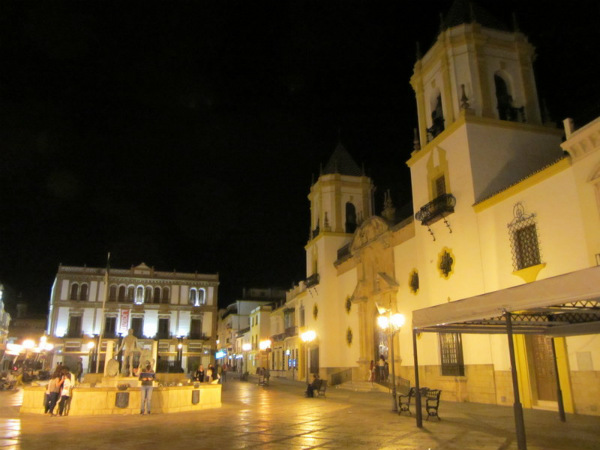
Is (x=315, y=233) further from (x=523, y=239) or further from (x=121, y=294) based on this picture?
(x=121, y=294)

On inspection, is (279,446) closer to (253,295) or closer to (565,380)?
(565,380)

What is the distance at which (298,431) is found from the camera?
37.3 ft

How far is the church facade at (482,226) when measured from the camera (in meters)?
14.2

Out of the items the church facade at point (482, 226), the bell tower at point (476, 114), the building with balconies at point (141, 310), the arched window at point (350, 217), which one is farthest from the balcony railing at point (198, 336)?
the bell tower at point (476, 114)

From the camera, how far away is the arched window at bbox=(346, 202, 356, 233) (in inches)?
1403

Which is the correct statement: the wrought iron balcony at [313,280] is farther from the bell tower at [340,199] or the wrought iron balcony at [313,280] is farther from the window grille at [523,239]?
the window grille at [523,239]

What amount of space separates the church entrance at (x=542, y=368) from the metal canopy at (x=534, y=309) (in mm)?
3598

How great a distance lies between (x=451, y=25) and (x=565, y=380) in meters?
16.0

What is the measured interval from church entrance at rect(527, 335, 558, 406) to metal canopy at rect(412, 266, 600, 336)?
360cm

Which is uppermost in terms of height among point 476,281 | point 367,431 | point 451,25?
point 451,25

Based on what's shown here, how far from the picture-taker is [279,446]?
9.34 metres

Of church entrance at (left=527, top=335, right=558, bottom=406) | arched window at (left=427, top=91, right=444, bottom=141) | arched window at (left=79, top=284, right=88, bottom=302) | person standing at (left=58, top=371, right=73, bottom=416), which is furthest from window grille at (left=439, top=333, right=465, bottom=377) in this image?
arched window at (left=79, top=284, right=88, bottom=302)

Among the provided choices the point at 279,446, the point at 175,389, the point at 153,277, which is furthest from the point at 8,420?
the point at 153,277

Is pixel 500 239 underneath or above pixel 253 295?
underneath
